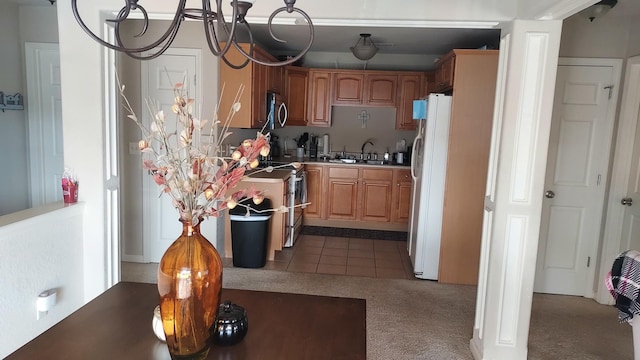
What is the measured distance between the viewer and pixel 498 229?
247 cm

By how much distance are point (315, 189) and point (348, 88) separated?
4.78 ft

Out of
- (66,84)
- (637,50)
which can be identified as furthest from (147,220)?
(637,50)

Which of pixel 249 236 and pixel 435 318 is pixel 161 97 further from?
pixel 435 318

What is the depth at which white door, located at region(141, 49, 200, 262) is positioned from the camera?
3936 millimetres

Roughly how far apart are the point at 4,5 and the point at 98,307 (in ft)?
11.7

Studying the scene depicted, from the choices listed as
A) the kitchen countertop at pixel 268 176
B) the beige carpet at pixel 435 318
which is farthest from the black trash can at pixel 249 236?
the kitchen countertop at pixel 268 176

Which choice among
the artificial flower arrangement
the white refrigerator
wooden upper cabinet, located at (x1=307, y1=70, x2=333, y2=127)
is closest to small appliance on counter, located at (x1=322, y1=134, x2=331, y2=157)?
wooden upper cabinet, located at (x1=307, y1=70, x2=333, y2=127)

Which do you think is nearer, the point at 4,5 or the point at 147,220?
the point at 4,5

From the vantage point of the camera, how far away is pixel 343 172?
221 inches

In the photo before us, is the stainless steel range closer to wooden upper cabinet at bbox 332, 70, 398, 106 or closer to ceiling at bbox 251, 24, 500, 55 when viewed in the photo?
wooden upper cabinet at bbox 332, 70, 398, 106

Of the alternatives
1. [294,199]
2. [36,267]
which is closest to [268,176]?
[294,199]

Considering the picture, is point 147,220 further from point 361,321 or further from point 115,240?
point 361,321

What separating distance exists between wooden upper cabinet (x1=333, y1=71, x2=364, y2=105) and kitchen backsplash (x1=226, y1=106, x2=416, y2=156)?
1.08 ft

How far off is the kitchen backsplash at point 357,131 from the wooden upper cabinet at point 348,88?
1.08ft
